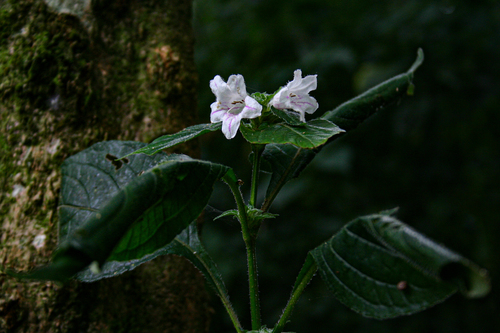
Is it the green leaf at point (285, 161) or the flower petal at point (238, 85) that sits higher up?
the flower petal at point (238, 85)

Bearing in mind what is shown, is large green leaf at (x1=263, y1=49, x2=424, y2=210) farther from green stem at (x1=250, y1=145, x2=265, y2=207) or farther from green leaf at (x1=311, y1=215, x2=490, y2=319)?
green leaf at (x1=311, y1=215, x2=490, y2=319)

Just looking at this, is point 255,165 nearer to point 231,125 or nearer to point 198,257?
point 231,125

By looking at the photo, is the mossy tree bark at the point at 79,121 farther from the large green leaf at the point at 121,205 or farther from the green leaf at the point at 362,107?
the green leaf at the point at 362,107

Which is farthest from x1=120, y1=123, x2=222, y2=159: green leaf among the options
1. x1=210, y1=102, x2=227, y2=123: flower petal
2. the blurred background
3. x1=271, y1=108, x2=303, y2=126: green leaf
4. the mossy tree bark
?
the blurred background

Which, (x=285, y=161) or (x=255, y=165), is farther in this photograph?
(x=285, y=161)

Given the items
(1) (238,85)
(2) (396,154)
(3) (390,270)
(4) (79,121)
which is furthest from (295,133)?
(2) (396,154)

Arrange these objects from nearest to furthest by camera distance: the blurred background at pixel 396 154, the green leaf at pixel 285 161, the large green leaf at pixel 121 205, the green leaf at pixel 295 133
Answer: the large green leaf at pixel 121 205
the green leaf at pixel 295 133
the green leaf at pixel 285 161
the blurred background at pixel 396 154

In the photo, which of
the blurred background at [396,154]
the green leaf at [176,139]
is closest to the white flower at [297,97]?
the green leaf at [176,139]
